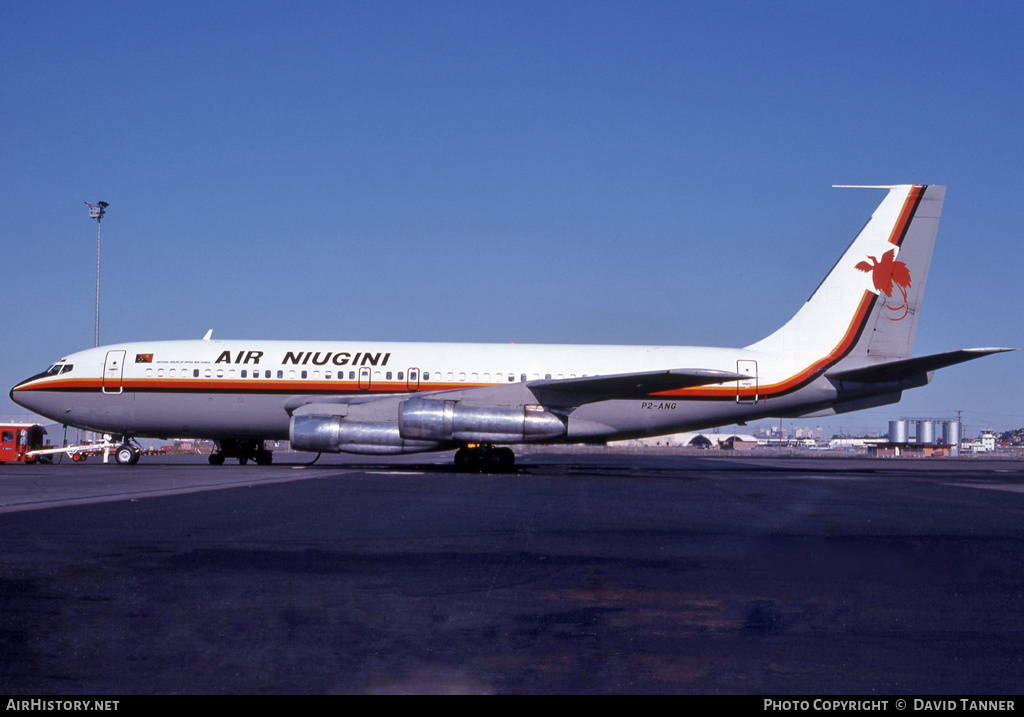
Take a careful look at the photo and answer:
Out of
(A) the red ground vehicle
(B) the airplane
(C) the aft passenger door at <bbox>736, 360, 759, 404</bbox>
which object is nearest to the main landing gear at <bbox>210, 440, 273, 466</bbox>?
(B) the airplane

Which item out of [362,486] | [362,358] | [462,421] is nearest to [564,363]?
[462,421]

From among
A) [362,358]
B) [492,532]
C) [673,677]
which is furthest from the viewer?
[362,358]

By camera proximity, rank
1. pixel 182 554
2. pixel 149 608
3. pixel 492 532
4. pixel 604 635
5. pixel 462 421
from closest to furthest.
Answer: pixel 604 635, pixel 149 608, pixel 182 554, pixel 492 532, pixel 462 421

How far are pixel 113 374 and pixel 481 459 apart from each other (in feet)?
39.7

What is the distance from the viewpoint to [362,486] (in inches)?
698

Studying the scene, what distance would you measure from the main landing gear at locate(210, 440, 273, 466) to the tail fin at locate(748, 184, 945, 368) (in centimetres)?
1799

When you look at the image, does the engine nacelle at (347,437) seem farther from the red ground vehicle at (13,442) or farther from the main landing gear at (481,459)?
the red ground vehicle at (13,442)

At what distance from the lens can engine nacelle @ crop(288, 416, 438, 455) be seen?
24078 mm

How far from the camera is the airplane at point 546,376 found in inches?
1017

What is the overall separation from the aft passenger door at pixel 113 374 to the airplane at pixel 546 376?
4 cm

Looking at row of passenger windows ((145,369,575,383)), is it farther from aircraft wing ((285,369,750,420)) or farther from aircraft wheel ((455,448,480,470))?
aircraft wheel ((455,448,480,470))

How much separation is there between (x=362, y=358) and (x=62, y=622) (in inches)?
856

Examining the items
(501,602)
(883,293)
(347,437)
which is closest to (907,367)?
(883,293)
